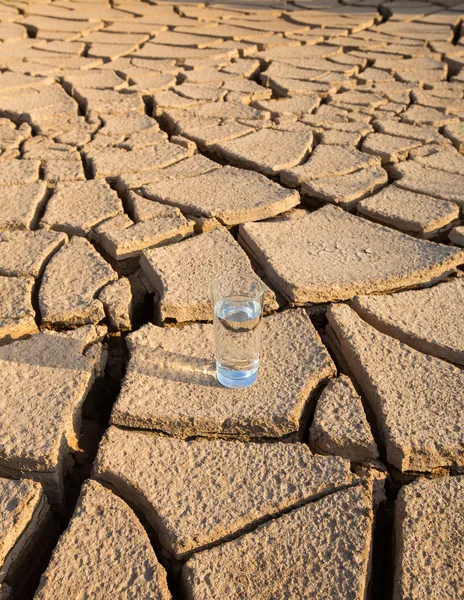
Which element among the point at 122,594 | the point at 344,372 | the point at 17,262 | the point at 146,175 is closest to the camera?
the point at 122,594

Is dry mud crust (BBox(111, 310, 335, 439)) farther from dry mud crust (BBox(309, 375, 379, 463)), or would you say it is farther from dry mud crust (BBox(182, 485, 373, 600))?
dry mud crust (BBox(182, 485, 373, 600))

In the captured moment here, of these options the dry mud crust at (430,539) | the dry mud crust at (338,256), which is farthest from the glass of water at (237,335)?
the dry mud crust at (430,539)

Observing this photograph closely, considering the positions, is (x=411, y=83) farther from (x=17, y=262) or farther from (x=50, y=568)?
(x=50, y=568)

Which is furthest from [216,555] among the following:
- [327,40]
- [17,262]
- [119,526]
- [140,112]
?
[327,40]

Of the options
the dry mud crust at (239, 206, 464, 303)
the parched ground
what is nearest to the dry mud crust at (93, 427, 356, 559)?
the parched ground

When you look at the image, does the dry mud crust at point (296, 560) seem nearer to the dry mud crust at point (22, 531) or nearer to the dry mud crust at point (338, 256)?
the dry mud crust at point (22, 531)
